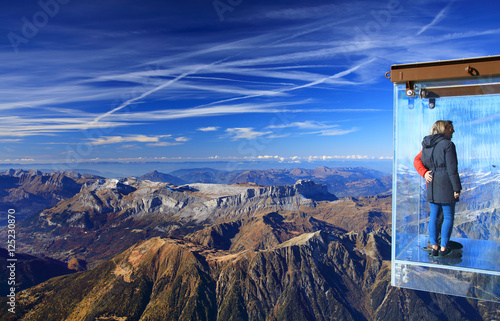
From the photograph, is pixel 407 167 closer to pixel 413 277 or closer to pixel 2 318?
pixel 413 277

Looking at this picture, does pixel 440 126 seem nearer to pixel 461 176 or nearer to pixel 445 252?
pixel 461 176

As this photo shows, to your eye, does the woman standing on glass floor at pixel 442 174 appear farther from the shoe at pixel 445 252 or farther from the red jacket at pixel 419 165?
the red jacket at pixel 419 165

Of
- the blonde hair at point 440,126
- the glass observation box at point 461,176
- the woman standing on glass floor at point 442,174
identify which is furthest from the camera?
the blonde hair at point 440,126

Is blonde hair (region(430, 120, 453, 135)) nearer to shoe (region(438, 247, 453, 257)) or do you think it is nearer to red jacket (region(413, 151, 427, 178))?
red jacket (region(413, 151, 427, 178))

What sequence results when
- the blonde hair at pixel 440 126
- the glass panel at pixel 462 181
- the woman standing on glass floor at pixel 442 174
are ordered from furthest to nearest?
the glass panel at pixel 462 181 → the blonde hair at pixel 440 126 → the woman standing on glass floor at pixel 442 174

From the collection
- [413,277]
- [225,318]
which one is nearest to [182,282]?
[225,318]

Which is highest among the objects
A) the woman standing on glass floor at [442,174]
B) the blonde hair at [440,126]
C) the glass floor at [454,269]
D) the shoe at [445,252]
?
the blonde hair at [440,126]

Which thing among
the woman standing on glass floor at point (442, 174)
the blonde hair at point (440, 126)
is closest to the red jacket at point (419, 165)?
the woman standing on glass floor at point (442, 174)

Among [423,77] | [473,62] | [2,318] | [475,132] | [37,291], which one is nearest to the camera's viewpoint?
[473,62]

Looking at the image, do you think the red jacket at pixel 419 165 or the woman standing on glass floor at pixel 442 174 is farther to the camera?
the red jacket at pixel 419 165
